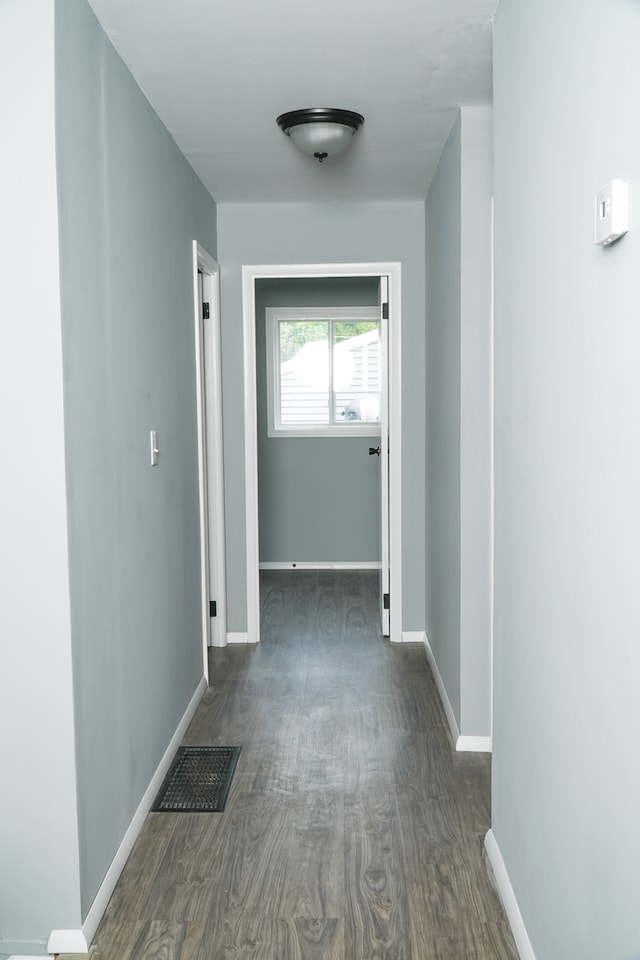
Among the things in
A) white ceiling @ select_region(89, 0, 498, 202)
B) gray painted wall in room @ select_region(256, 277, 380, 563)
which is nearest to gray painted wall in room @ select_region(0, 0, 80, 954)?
white ceiling @ select_region(89, 0, 498, 202)

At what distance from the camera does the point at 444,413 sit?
3.81 metres

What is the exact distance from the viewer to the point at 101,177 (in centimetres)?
241

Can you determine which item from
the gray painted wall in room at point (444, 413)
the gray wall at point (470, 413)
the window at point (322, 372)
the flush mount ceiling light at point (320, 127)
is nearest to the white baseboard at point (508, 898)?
the gray wall at point (470, 413)

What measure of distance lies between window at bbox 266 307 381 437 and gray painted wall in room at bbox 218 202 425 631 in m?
2.00

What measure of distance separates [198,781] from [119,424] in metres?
1.36

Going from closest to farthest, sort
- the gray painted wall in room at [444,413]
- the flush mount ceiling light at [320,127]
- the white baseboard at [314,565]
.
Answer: the flush mount ceiling light at [320,127], the gray painted wall in room at [444,413], the white baseboard at [314,565]

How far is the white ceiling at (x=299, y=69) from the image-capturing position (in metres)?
2.38

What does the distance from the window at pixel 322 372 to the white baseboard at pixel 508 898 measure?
4472 mm

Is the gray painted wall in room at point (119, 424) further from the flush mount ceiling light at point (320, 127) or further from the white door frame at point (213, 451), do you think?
the white door frame at point (213, 451)

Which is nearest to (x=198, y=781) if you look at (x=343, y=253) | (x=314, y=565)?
(x=343, y=253)

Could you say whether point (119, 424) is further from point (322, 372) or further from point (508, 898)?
point (322, 372)

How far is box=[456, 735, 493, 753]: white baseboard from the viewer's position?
329cm

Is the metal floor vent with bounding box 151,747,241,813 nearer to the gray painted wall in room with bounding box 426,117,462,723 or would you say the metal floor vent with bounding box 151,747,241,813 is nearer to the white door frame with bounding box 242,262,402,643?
the gray painted wall in room with bounding box 426,117,462,723

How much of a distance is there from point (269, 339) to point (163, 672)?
403cm
